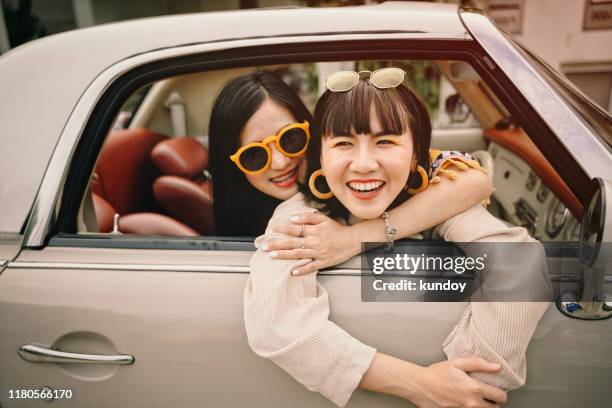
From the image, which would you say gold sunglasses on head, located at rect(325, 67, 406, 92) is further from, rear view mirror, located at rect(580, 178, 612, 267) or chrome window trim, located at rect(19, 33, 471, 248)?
rear view mirror, located at rect(580, 178, 612, 267)

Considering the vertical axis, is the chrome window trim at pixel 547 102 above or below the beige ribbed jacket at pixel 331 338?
above

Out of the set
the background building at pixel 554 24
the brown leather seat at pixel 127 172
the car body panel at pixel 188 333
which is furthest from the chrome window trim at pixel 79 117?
the background building at pixel 554 24

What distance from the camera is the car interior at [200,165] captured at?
A: 1995mm

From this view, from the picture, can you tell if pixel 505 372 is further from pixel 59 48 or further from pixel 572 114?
pixel 59 48

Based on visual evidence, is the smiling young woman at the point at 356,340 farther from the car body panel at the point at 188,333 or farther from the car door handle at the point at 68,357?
the car door handle at the point at 68,357

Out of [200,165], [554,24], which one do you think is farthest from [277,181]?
[554,24]

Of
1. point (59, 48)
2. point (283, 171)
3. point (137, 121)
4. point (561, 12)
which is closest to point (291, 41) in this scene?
point (283, 171)

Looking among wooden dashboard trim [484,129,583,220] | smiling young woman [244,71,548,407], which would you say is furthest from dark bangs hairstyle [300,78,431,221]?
wooden dashboard trim [484,129,583,220]

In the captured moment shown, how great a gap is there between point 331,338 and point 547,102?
80 centimetres

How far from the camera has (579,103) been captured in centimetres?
132

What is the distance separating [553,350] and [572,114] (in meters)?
0.59

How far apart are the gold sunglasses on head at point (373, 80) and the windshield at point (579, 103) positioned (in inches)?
15.5

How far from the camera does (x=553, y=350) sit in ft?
3.67

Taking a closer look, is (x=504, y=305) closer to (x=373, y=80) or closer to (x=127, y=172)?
(x=373, y=80)
